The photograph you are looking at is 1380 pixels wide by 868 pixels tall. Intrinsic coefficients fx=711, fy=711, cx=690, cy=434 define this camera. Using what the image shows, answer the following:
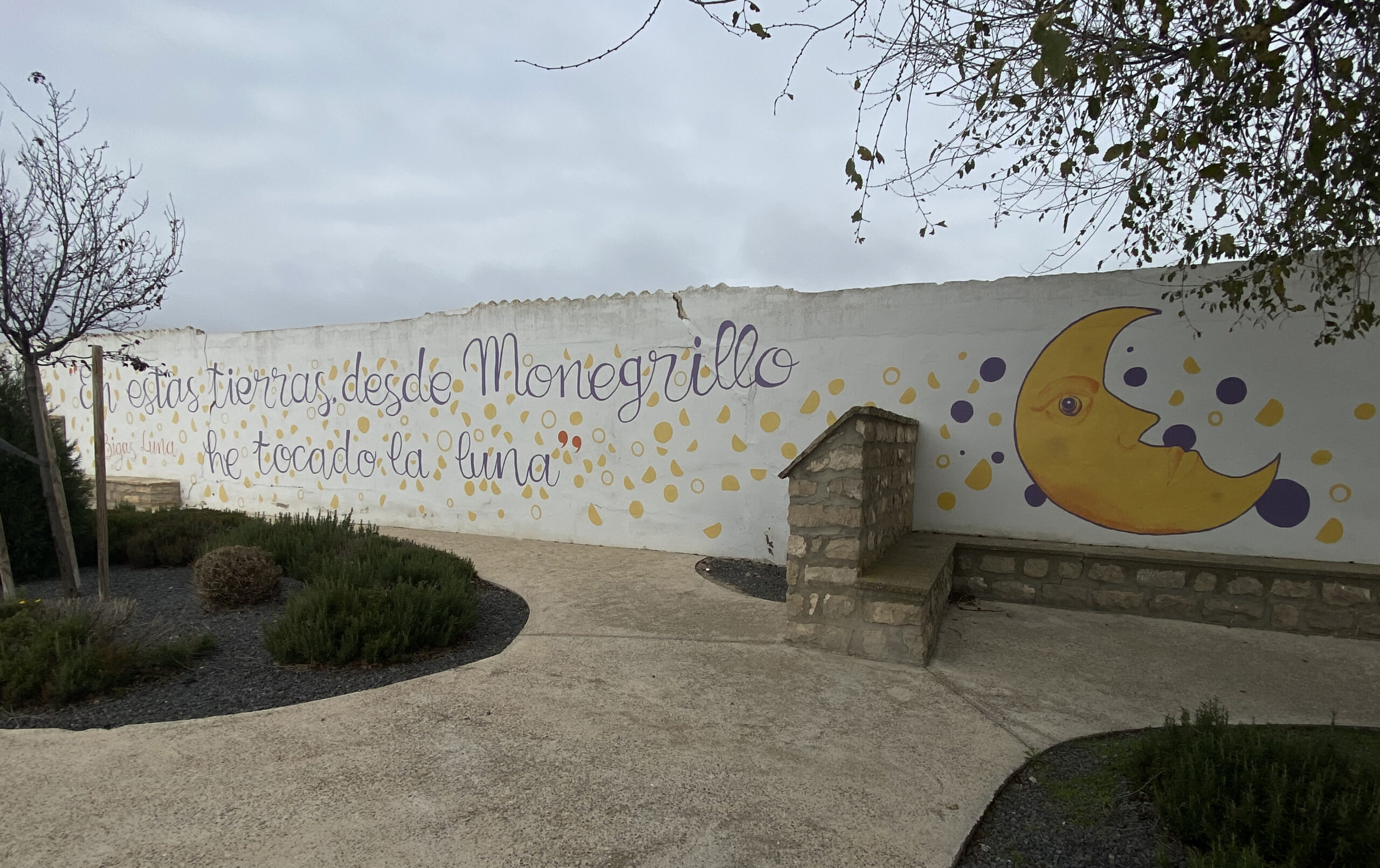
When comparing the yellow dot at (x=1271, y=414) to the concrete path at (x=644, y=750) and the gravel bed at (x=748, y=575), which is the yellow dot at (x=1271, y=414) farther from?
the gravel bed at (x=748, y=575)

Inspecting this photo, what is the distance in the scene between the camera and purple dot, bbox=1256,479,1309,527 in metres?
5.18

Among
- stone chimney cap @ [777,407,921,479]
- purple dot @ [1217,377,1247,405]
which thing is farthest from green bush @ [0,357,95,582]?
purple dot @ [1217,377,1247,405]

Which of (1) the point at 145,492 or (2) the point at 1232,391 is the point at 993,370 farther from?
(1) the point at 145,492

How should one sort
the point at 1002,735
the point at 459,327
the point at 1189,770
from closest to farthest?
the point at 1189,770 < the point at 1002,735 < the point at 459,327

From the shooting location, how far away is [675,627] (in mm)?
4906

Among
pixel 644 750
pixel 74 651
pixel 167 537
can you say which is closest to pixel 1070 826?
pixel 644 750

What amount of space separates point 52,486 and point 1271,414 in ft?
29.1

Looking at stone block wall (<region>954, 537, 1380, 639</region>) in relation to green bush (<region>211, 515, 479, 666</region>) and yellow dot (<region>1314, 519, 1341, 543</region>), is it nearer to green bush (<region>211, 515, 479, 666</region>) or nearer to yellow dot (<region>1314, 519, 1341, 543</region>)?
yellow dot (<region>1314, 519, 1341, 543</region>)

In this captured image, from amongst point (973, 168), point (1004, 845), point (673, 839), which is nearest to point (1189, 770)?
point (1004, 845)

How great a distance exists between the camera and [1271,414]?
207 inches

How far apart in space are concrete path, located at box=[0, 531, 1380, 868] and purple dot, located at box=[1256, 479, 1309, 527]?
2.94 ft

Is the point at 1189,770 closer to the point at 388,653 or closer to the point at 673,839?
the point at 673,839

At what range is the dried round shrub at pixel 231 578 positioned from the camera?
502cm

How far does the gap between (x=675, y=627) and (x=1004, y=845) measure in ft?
8.80
